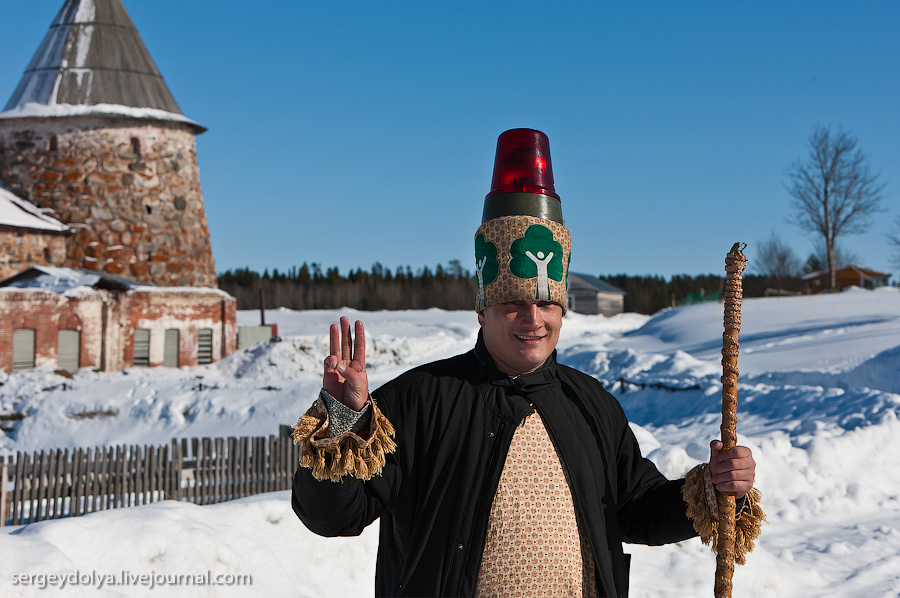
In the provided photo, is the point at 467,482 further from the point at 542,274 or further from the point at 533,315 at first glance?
the point at 542,274

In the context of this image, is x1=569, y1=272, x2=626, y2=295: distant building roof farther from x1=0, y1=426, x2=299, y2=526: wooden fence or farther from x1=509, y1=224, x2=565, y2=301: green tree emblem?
x1=509, y1=224, x2=565, y2=301: green tree emblem

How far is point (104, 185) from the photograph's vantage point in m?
27.1

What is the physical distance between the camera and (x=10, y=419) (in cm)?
2064

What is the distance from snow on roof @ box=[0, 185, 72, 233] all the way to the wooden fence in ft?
56.2

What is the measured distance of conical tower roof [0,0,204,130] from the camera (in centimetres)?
2733

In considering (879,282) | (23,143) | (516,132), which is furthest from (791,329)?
(879,282)

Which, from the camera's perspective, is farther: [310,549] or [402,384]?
[310,549]

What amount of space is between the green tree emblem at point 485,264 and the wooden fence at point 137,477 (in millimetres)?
8183

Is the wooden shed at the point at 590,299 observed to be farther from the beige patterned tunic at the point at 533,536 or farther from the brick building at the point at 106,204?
the beige patterned tunic at the point at 533,536

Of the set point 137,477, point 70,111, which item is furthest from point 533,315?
point 70,111

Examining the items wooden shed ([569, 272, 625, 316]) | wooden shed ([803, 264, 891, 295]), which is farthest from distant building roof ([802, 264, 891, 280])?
wooden shed ([569, 272, 625, 316])

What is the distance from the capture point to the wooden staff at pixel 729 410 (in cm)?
264

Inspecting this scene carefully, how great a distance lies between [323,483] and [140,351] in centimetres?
2556

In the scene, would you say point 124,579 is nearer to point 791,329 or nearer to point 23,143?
point 791,329
